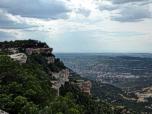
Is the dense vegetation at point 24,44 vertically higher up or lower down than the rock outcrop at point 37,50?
higher up

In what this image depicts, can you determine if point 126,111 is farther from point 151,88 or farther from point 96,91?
point 151,88

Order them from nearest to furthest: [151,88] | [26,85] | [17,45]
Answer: [26,85], [17,45], [151,88]

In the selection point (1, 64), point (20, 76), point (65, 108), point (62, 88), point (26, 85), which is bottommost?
point (62, 88)

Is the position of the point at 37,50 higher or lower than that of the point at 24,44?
lower

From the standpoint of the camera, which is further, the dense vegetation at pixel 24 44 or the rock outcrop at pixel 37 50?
the dense vegetation at pixel 24 44

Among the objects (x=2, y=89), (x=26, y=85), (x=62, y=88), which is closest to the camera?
(x=2, y=89)

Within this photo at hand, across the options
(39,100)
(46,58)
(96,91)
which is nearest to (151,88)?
(96,91)

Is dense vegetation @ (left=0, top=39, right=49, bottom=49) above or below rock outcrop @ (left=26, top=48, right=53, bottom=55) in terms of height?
above

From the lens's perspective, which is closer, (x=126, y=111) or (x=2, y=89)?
(x=2, y=89)

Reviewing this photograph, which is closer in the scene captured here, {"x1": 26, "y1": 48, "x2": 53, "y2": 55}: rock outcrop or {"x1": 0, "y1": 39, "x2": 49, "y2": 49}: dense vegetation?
{"x1": 26, "y1": 48, "x2": 53, "y2": 55}: rock outcrop

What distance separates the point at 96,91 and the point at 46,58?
158ft

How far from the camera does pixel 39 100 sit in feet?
61.3

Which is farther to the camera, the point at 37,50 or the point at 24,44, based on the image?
the point at 24,44

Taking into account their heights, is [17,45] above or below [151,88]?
above
